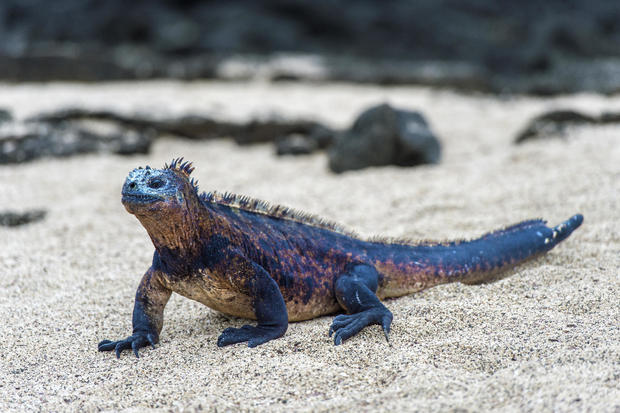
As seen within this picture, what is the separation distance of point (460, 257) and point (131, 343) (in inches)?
72.7

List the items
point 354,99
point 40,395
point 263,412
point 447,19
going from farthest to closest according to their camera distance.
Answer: point 447,19, point 354,99, point 40,395, point 263,412

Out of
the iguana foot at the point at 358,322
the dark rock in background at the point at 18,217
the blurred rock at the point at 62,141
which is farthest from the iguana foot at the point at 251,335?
the blurred rock at the point at 62,141

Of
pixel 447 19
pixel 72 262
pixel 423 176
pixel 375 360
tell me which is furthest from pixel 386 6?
pixel 375 360

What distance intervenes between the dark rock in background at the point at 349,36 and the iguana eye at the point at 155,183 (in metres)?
10.3

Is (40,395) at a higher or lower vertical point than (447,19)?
lower

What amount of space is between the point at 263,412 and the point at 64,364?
3.83 ft

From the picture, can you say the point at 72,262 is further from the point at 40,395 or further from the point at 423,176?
the point at 423,176

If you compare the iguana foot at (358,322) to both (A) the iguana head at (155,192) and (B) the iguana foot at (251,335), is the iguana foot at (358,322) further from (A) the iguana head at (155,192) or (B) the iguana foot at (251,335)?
(A) the iguana head at (155,192)

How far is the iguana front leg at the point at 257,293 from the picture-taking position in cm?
326

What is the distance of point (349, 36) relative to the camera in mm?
17156

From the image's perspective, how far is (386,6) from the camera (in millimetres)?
17250

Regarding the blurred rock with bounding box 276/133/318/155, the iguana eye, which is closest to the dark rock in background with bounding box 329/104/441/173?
the blurred rock with bounding box 276/133/318/155

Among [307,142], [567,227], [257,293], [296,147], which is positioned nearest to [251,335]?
[257,293]

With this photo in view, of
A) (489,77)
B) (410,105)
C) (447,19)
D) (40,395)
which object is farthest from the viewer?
(447,19)
